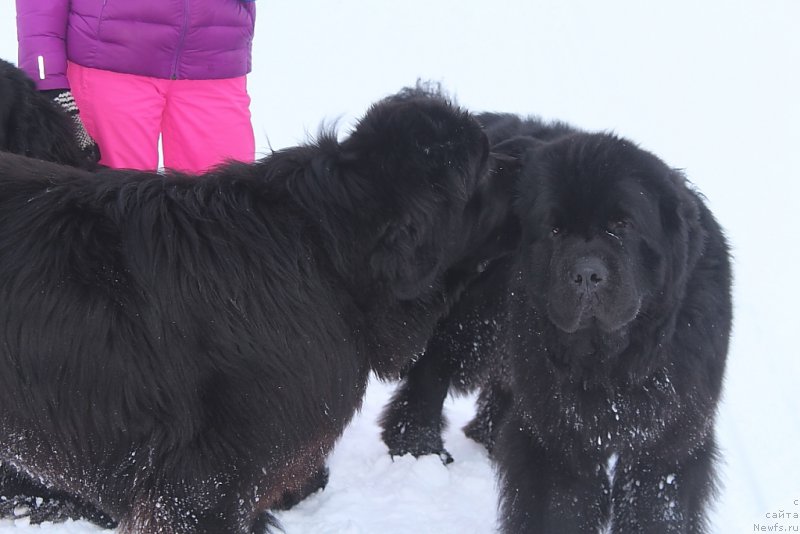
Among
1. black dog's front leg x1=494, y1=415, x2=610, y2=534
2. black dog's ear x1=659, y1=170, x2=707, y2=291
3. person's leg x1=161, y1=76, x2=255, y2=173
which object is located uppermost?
black dog's ear x1=659, y1=170, x2=707, y2=291

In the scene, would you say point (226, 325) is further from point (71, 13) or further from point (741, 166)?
point (741, 166)

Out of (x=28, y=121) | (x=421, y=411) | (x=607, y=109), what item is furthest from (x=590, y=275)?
(x=607, y=109)

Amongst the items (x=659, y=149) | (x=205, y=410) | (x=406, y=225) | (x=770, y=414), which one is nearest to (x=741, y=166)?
(x=659, y=149)

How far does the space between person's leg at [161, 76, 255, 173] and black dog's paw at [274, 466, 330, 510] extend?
4.90ft

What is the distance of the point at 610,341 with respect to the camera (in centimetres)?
244

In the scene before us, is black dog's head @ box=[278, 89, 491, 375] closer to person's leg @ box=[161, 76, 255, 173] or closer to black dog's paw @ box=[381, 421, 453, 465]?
black dog's paw @ box=[381, 421, 453, 465]

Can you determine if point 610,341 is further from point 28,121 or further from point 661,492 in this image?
point 28,121

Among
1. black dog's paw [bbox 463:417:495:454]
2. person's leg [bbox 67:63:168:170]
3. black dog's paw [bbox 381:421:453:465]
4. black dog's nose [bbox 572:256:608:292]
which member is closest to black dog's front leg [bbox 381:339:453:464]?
black dog's paw [bbox 381:421:453:465]

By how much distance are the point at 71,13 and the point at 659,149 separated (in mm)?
5681

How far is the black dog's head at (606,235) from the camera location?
7.64 feet

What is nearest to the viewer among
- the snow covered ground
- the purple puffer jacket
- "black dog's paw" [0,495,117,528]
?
"black dog's paw" [0,495,117,528]

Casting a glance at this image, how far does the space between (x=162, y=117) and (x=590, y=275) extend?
242cm

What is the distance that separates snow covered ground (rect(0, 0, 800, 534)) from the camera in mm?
3289

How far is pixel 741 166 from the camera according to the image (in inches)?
279
